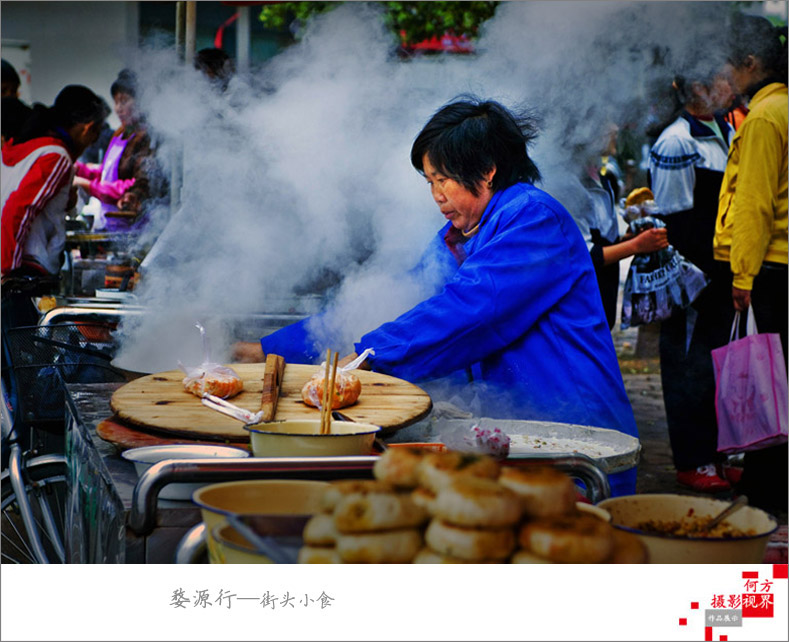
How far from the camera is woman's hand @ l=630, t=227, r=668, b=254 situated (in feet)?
12.8

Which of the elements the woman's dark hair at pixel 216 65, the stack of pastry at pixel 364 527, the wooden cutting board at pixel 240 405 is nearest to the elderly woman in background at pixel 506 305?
the wooden cutting board at pixel 240 405

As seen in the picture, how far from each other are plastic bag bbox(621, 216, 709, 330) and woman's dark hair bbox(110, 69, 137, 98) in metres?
2.25

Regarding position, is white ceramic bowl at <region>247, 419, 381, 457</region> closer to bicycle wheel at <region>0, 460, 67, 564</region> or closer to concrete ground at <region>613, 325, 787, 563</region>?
bicycle wheel at <region>0, 460, 67, 564</region>

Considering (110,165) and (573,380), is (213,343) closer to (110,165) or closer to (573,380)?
(110,165)

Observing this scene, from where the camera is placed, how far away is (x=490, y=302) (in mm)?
2377

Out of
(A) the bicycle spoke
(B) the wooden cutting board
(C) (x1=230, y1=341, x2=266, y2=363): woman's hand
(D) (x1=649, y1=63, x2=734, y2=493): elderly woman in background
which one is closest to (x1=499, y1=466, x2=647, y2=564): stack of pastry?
(B) the wooden cutting board

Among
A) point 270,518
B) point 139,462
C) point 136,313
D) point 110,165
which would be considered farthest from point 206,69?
point 270,518

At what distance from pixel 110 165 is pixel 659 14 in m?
2.30

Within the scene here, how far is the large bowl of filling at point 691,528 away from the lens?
1033mm

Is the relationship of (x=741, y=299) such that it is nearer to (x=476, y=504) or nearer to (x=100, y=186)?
(x=100, y=186)

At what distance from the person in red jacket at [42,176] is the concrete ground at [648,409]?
2.56m

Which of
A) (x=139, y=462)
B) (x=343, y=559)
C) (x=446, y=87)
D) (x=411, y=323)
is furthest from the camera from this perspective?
(x=446, y=87)

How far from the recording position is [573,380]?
2.47 m

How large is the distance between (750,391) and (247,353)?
208cm
